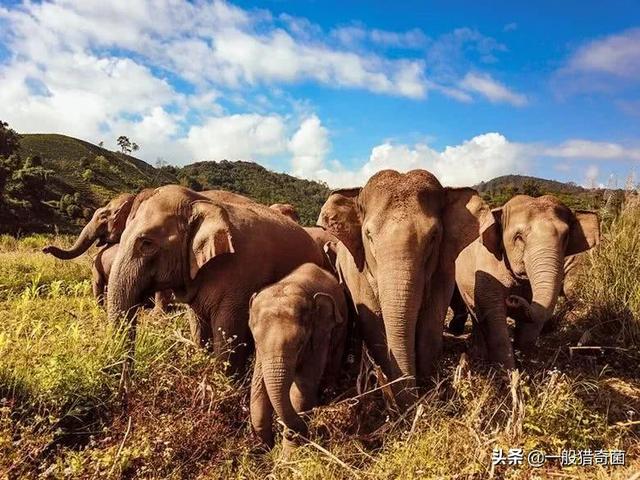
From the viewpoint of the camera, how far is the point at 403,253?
4.84m

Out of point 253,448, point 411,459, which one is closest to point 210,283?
point 253,448

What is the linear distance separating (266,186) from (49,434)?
290 ft

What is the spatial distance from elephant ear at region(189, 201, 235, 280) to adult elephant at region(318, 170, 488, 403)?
102 centimetres

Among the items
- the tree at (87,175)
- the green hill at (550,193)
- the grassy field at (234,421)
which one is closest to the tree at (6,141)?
the tree at (87,175)

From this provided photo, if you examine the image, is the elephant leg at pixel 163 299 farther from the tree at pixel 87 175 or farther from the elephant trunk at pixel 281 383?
the tree at pixel 87 175

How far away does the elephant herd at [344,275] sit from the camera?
4.84m

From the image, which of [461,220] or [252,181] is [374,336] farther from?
[252,181]

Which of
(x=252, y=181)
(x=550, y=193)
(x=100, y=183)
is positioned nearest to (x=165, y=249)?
(x=550, y=193)

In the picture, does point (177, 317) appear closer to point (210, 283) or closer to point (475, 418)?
point (210, 283)

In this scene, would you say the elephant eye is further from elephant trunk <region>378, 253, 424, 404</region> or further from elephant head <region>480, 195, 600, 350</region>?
elephant head <region>480, 195, 600, 350</region>

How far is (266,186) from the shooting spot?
91938 mm

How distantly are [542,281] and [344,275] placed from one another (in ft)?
7.31

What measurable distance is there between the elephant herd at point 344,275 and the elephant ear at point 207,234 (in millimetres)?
15

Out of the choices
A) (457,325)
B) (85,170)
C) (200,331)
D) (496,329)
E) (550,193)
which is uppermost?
(85,170)
